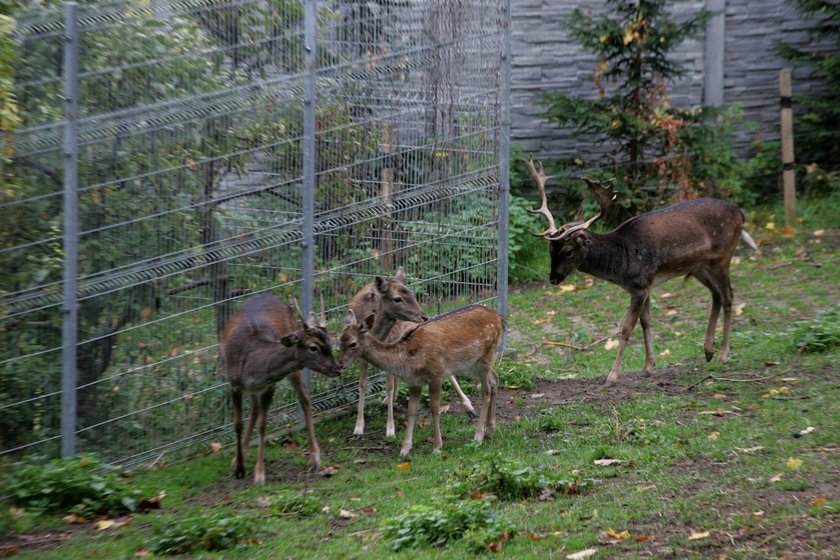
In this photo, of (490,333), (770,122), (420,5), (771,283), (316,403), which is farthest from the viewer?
(770,122)

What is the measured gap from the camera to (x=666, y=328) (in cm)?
1292

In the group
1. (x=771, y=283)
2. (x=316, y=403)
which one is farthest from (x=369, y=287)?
(x=771, y=283)

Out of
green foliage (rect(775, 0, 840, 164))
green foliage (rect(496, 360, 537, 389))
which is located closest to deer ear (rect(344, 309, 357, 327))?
green foliage (rect(496, 360, 537, 389))

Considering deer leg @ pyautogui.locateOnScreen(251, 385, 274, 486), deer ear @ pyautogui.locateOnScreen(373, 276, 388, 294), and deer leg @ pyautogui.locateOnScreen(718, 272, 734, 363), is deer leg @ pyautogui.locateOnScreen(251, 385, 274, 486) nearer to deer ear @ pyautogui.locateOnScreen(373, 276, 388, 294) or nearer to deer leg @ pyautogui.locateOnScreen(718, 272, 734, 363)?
deer ear @ pyautogui.locateOnScreen(373, 276, 388, 294)

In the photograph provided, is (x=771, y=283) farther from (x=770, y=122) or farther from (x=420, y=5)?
(x=420, y=5)

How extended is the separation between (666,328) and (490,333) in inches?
191

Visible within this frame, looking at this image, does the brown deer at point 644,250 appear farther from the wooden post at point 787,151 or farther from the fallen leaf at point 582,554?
the wooden post at point 787,151

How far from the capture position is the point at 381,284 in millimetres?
9289

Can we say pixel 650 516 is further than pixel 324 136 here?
No

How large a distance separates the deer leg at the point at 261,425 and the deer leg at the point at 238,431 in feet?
0.42

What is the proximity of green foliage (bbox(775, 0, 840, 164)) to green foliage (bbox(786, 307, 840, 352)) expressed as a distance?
23.7ft

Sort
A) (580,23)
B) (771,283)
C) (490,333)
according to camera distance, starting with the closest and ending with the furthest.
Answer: (490,333) → (771,283) → (580,23)

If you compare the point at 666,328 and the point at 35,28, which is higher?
the point at 35,28

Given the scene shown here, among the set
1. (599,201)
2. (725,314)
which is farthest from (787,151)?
(599,201)
